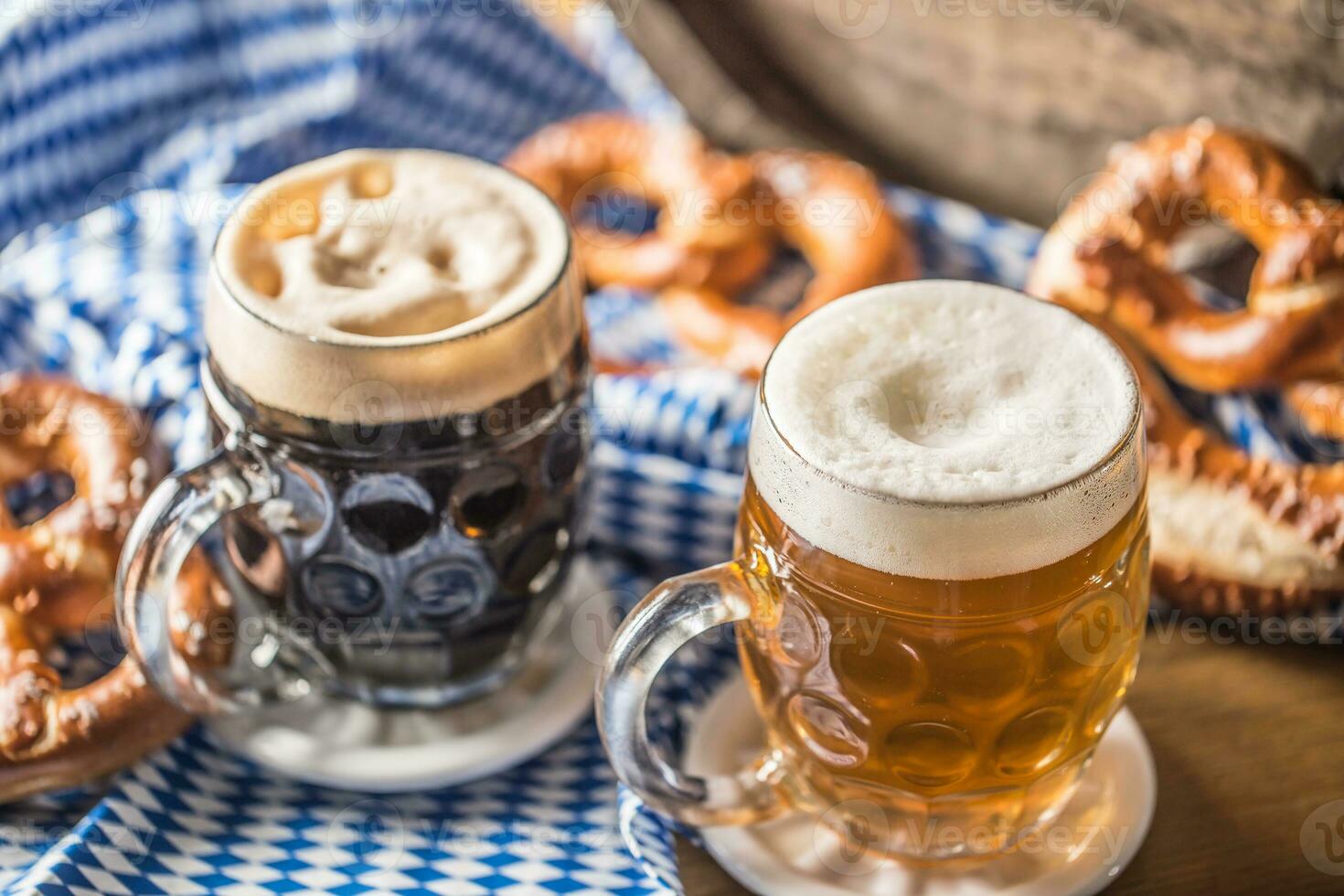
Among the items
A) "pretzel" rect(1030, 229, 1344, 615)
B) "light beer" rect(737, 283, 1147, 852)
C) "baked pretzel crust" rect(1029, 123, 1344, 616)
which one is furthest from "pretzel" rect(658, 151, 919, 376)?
"light beer" rect(737, 283, 1147, 852)

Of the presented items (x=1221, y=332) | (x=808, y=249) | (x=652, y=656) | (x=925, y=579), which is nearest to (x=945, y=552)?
(x=925, y=579)

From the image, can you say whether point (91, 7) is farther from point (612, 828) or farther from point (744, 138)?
point (612, 828)

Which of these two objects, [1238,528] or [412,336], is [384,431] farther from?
[1238,528]

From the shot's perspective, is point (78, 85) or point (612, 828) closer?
point (612, 828)

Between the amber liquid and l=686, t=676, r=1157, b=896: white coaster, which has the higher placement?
the amber liquid

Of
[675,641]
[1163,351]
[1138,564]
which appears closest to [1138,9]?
[1163,351]

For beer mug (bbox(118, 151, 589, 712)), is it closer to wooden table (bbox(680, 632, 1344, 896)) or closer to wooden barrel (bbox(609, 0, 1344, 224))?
wooden table (bbox(680, 632, 1344, 896))
